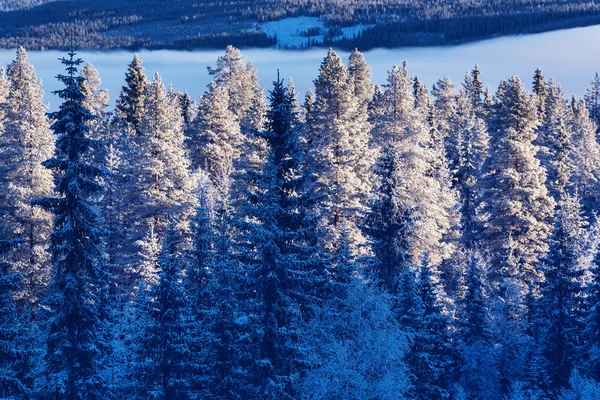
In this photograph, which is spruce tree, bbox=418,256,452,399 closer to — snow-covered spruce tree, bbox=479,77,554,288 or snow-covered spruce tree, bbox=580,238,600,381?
snow-covered spruce tree, bbox=580,238,600,381

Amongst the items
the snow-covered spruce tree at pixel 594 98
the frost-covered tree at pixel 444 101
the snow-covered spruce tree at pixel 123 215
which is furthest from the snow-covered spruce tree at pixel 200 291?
the snow-covered spruce tree at pixel 594 98

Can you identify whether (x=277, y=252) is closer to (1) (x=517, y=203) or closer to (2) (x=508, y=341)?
(2) (x=508, y=341)

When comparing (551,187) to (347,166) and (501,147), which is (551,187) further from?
(347,166)

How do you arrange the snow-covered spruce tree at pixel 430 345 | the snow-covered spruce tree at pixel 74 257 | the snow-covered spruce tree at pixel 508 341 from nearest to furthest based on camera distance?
the snow-covered spruce tree at pixel 74 257, the snow-covered spruce tree at pixel 430 345, the snow-covered spruce tree at pixel 508 341

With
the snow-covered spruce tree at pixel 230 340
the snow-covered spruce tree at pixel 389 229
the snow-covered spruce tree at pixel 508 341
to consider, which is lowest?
the snow-covered spruce tree at pixel 508 341

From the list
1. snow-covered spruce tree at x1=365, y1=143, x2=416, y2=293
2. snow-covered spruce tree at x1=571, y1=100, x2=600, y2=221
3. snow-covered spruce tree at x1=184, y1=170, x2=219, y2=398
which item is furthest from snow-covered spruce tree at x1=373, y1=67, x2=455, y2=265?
snow-covered spruce tree at x1=571, y1=100, x2=600, y2=221

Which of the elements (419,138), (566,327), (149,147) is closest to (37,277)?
(149,147)

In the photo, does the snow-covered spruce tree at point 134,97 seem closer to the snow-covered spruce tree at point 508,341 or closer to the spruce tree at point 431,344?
the spruce tree at point 431,344
